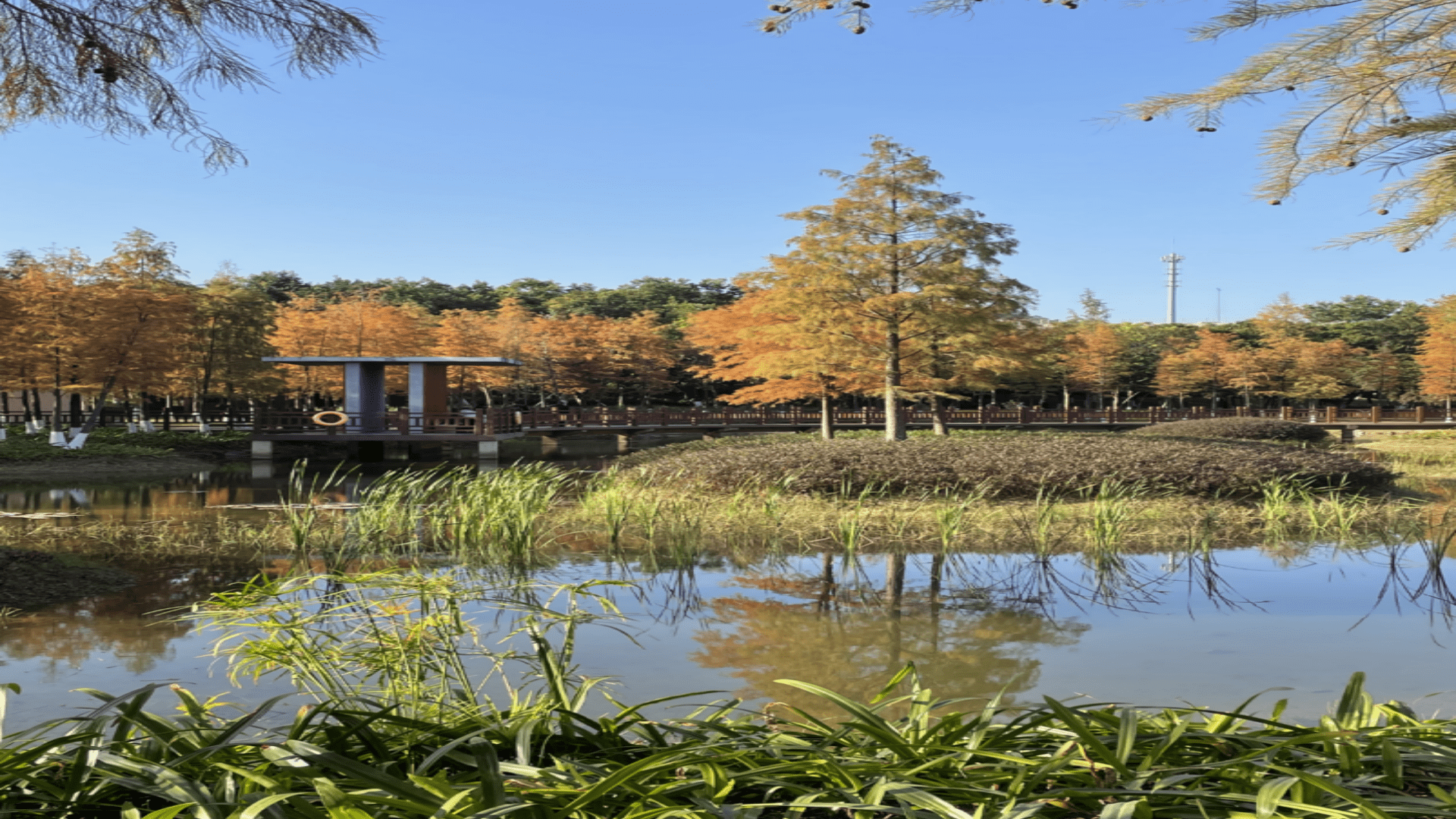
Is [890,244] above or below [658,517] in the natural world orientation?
above

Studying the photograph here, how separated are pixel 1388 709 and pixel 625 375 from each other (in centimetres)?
4339

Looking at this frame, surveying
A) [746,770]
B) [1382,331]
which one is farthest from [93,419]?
[1382,331]

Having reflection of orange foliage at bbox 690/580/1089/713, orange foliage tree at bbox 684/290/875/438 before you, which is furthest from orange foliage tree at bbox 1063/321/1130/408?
reflection of orange foliage at bbox 690/580/1089/713

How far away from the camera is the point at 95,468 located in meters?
20.8

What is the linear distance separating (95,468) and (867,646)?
2092 cm

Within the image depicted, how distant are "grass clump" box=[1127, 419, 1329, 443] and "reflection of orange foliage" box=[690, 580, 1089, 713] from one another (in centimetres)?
1978

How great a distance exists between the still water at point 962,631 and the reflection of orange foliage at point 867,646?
16mm

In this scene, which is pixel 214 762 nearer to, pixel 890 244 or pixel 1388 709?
pixel 1388 709

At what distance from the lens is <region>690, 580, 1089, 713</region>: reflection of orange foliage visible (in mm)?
4594

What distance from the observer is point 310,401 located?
3909 centimetres

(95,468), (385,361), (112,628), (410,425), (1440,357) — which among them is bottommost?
(95,468)

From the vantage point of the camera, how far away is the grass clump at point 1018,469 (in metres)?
12.2

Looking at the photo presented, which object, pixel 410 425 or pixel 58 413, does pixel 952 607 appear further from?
pixel 58 413

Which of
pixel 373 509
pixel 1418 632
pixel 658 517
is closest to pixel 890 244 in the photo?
pixel 658 517
